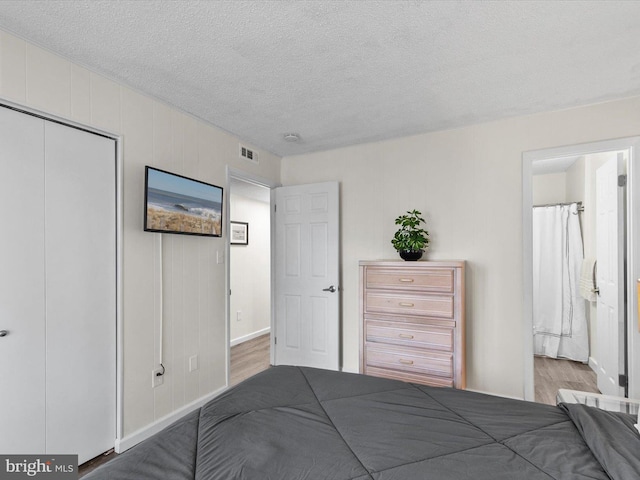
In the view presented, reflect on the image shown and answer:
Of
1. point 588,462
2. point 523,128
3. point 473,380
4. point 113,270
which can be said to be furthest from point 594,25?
point 113,270

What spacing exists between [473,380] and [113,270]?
122 inches

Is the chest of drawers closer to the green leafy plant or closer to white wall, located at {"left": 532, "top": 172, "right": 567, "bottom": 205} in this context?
the green leafy plant

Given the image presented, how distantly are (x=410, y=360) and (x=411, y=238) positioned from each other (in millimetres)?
1089

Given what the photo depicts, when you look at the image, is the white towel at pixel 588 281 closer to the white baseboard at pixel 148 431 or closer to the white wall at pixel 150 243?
the white wall at pixel 150 243

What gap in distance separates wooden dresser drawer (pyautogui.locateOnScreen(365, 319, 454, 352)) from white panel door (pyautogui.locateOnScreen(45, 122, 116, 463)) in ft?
6.75

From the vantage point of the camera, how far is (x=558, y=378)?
3592mm

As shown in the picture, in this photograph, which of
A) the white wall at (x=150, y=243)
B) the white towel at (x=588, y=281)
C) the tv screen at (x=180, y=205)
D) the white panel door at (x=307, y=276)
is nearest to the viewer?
the white wall at (x=150, y=243)

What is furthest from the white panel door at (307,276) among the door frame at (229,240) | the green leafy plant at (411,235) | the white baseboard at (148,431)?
the white baseboard at (148,431)

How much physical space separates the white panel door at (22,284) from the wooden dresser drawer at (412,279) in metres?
2.42

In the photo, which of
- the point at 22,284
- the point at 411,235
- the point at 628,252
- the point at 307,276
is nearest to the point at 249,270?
the point at 307,276

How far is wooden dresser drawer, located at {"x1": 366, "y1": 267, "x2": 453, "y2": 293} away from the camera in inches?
114

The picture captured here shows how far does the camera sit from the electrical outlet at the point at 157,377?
2.54m

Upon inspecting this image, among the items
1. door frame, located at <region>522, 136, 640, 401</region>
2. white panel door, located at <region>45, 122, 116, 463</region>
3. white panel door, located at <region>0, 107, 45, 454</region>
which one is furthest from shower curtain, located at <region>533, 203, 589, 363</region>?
white panel door, located at <region>0, 107, 45, 454</region>

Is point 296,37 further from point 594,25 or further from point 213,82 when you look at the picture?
point 594,25
